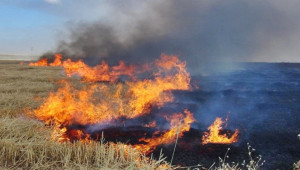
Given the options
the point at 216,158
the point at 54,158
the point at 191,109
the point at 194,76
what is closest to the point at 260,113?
the point at 191,109

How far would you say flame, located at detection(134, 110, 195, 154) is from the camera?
9187 mm

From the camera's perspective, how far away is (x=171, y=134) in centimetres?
1026

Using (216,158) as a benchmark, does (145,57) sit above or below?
above

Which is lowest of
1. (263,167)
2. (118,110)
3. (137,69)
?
(263,167)

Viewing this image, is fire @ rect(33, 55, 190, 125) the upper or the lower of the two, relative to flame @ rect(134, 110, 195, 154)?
upper

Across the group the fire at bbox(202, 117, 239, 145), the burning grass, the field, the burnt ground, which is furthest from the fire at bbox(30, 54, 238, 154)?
the burning grass

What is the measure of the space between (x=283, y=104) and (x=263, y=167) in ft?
36.9

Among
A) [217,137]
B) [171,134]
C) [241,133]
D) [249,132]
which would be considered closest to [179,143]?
[171,134]

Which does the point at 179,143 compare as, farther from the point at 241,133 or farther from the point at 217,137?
the point at 241,133

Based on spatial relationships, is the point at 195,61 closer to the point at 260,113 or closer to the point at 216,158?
the point at 260,113

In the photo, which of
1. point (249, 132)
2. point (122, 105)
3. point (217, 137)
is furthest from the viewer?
point (122, 105)

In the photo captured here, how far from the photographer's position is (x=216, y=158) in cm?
864

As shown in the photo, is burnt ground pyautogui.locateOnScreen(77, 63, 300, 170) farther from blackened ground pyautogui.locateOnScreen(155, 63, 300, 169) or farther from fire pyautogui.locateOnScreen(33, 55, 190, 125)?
fire pyautogui.locateOnScreen(33, 55, 190, 125)

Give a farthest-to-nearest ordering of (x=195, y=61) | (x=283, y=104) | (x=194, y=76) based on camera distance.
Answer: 1. (x=194, y=76)
2. (x=195, y=61)
3. (x=283, y=104)
